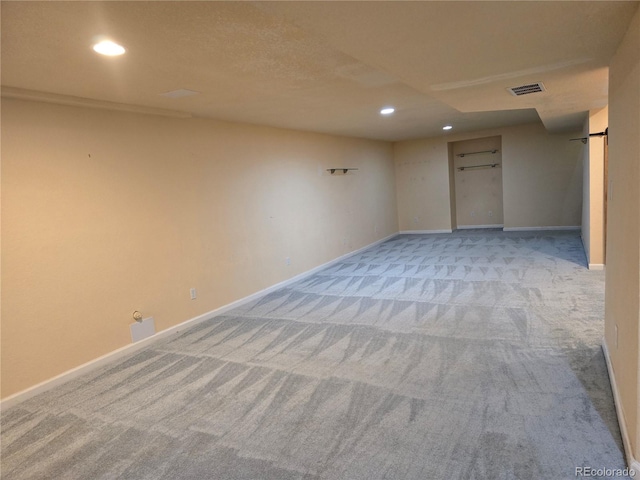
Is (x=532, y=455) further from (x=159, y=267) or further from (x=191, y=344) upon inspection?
(x=159, y=267)

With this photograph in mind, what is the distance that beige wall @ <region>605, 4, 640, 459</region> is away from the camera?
1762 millimetres

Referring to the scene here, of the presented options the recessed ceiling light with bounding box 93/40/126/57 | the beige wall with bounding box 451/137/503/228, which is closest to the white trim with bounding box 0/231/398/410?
the recessed ceiling light with bounding box 93/40/126/57

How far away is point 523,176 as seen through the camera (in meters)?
8.69

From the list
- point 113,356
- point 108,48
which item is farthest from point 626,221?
point 113,356

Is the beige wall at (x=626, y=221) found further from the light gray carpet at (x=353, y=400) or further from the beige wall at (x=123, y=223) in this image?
the beige wall at (x=123, y=223)

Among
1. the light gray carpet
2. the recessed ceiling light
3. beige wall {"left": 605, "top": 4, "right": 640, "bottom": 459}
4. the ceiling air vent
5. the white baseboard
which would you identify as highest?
the recessed ceiling light

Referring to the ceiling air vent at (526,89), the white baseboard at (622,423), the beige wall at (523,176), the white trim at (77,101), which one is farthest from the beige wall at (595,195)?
the white trim at (77,101)

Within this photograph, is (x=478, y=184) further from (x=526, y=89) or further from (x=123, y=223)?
(x=123, y=223)

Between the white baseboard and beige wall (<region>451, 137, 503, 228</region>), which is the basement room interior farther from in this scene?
beige wall (<region>451, 137, 503, 228</region>)

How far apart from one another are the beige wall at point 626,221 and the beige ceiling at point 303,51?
0.22m

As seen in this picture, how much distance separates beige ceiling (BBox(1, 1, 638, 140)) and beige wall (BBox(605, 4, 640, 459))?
0.72 ft

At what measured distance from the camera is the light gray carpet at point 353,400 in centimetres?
201

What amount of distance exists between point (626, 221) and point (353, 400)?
5.96 ft

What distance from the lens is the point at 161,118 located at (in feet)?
13.3
